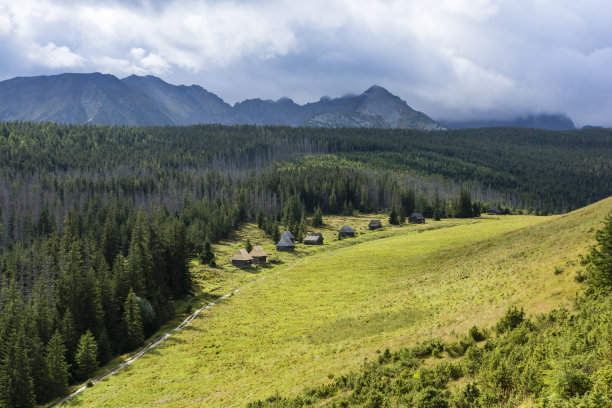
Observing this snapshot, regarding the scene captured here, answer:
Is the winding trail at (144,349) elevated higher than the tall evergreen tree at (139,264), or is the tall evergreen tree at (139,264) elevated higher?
the tall evergreen tree at (139,264)

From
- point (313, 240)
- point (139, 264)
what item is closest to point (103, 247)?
point (139, 264)

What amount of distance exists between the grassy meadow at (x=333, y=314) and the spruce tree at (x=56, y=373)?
4.76m

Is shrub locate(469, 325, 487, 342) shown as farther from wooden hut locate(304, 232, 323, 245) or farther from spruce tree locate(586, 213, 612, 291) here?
wooden hut locate(304, 232, 323, 245)

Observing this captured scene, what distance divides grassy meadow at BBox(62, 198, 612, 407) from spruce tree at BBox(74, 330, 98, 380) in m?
5.63

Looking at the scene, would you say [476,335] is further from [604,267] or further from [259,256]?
[259,256]

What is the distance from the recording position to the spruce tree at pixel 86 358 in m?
45.8

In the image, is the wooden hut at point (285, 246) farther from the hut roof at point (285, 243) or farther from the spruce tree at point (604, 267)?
the spruce tree at point (604, 267)

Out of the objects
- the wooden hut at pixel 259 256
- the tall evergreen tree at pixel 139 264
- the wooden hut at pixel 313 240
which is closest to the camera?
the tall evergreen tree at pixel 139 264

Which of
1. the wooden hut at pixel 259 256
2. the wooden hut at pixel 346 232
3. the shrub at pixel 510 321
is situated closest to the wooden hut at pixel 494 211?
the wooden hut at pixel 346 232

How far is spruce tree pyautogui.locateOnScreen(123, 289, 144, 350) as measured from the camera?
52.8m

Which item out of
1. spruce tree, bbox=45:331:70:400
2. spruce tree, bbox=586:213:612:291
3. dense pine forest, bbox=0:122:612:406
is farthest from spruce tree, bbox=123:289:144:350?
spruce tree, bbox=586:213:612:291

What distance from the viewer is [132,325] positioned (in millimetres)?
53094

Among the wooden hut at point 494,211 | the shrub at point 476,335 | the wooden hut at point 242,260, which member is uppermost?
the shrub at point 476,335

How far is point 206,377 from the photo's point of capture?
35406 mm
